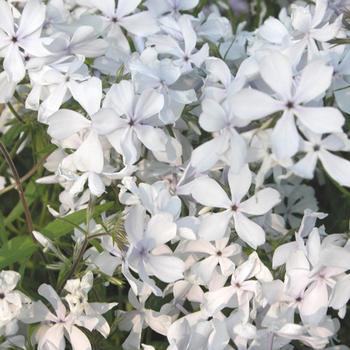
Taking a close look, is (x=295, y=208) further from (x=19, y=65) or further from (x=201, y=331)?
(x=19, y=65)

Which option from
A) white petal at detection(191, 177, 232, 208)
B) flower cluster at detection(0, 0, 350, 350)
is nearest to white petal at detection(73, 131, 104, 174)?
flower cluster at detection(0, 0, 350, 350)

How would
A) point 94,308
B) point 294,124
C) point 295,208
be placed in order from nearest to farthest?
point 294,124 → point 94,308 → point 295,208

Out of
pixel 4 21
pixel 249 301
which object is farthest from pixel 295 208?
pixel 4 21

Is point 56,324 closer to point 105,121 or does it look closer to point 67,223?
point 67,223

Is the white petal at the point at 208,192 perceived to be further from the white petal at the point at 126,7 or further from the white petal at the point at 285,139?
the white petal at the point at 126,7

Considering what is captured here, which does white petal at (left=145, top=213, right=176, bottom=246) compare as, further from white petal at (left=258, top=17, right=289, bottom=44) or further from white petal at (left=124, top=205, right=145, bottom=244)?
white petal at (left=258, top=17, right=289, bottom=44)

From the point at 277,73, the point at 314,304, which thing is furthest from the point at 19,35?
the point at 314,304

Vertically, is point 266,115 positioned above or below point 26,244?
above

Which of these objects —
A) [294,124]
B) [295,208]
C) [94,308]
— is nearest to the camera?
[294,124]
